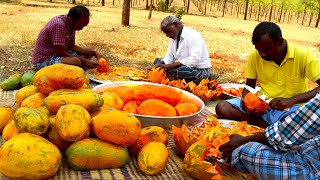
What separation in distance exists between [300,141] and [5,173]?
1.86 metres

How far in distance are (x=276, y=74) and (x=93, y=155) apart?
7.34 feet

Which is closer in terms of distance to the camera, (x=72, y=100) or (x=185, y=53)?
(x=72, y=100)

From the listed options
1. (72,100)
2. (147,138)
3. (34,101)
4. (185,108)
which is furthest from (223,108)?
(34,101)

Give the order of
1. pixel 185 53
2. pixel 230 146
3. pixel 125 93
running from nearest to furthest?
pixel 230 146, pixel 125 93, pixel 185 53

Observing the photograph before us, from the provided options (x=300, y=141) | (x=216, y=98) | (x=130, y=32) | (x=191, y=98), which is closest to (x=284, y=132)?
(x=300, y=141)

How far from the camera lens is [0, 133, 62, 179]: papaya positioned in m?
2.16

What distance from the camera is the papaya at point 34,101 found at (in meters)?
2.89

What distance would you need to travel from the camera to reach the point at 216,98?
5.10 metres

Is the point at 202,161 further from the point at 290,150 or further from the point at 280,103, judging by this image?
the point at 280,103

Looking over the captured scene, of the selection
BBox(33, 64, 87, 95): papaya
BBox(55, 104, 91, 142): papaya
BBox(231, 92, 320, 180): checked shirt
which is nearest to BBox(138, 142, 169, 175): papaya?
BBox(55, 104, 91, 142): papaya

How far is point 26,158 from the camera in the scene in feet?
7.10

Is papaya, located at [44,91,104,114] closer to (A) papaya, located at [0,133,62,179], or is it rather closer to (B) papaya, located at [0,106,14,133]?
(A) papaya, located at [0,133,62,179]

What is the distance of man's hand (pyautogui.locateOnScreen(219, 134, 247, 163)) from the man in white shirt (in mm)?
2702

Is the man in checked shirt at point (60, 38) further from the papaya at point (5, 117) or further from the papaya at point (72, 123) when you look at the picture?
the papaya at point (72, 123)
